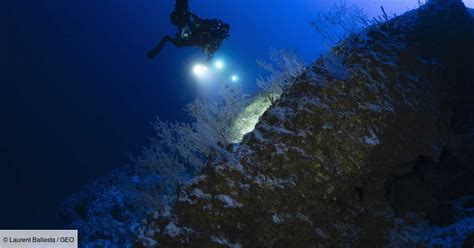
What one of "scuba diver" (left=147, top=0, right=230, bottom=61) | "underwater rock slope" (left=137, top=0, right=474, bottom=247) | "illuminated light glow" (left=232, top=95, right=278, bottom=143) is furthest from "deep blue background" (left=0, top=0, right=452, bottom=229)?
"underwater rock slope" (left=137, top=0, right=474, bottom=247)

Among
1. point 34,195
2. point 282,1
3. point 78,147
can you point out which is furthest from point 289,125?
point 282,1

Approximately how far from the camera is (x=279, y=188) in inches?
109

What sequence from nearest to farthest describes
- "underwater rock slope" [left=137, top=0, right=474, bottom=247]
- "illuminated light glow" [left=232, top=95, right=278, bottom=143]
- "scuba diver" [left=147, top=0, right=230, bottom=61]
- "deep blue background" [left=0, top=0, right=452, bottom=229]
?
1. "underwater rock slope" [left=137, top=0, right=474, bottom=247]
2. "illuminated light glow" [left=232, top=95, right=278, bottom=143]
3. "scuba diver" [left=147, top=0, right=230, bottom=61]
4. "deep blue background" [left=0, top=0, right=452, bottom=229]

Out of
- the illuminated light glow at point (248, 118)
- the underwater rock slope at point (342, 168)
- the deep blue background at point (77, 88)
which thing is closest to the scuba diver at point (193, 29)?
the illuminated light glow at point (248, 118)

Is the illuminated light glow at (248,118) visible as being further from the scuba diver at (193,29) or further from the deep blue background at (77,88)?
the deep blue background at (77,88)

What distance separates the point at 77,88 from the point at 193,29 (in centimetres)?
11338

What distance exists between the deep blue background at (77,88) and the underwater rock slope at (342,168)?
5895 centimetres

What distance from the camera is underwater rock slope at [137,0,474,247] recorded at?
9.05 ft

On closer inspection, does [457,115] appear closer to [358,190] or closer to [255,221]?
[358,190]

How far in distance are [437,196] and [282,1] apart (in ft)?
618

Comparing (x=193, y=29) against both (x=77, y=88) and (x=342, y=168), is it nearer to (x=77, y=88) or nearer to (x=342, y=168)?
(x=342, y=168)

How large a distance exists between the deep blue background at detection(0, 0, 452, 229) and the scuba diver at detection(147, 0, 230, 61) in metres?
52.3

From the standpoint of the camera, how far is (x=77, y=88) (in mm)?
109750

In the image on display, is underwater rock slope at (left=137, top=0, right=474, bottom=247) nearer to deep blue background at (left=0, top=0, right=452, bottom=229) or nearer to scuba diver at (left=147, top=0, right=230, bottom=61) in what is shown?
scuba diver at (left=147, top=0, right=230, bottom=61)
